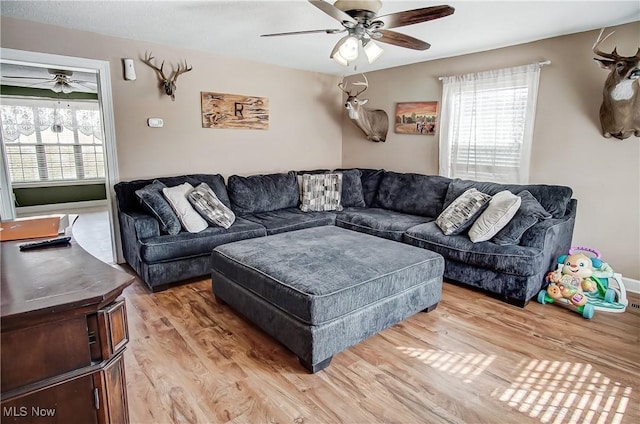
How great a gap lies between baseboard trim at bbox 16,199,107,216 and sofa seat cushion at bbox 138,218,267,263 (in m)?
5.49

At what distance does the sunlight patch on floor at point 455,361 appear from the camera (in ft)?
7.04

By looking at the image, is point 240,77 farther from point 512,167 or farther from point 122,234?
point 512,167

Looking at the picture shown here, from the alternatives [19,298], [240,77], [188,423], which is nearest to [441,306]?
[188,423]

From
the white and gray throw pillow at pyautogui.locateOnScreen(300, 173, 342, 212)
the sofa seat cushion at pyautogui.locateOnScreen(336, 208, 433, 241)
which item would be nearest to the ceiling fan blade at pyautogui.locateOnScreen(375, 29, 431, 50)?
the sofa seat cushion at pyautogui.locateOnScreen(336, 208, 433, 241)

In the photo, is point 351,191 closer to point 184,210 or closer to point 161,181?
point 184,210

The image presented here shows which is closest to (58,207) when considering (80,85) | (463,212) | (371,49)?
(80,85)

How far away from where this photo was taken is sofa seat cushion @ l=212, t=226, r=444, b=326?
6.93 ft

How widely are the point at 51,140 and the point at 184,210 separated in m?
5.69

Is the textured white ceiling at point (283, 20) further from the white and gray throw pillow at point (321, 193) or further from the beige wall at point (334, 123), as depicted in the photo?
the white and gray throw pillow at point (321, 193)

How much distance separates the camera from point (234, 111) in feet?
15.1

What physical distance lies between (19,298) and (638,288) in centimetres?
433

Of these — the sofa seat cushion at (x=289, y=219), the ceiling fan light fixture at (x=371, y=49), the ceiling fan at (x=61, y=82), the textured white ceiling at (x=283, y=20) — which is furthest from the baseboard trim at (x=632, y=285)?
the ceiling fan at (x=61, y=82)

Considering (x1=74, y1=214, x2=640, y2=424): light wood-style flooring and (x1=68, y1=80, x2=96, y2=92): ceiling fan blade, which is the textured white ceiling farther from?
(x1=68, y1=80, x2=96, y2=92): ceiling fan blade

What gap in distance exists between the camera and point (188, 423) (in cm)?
174
